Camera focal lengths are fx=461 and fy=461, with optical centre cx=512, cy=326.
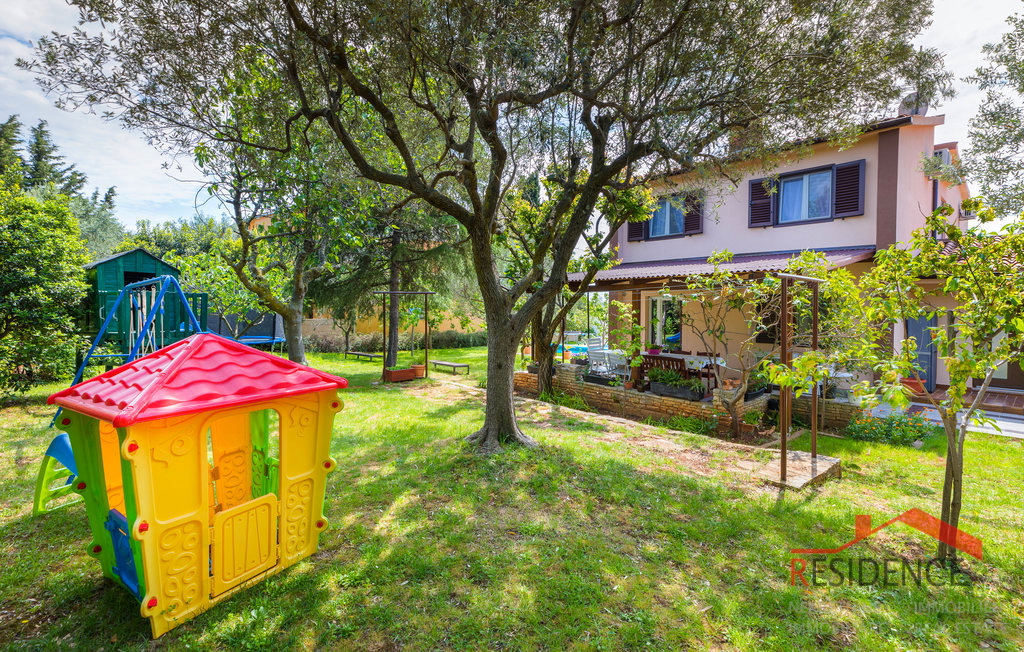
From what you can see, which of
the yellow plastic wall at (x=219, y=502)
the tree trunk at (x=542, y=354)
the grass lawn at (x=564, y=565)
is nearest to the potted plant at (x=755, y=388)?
the grass lawn at (x=564, y=565)

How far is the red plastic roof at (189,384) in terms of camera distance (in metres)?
2.82

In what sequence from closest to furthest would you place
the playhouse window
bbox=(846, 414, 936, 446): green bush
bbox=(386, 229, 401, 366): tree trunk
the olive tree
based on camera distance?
the playhouse window
the olive tree
bbox=(846, 414, 936, 446): green bush
bbox=(386, 229, 401, 366): tree trunk

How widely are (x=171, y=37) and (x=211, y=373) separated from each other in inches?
215

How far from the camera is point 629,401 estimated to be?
1031 cm

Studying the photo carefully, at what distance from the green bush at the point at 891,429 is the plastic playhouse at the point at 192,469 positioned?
8.93m

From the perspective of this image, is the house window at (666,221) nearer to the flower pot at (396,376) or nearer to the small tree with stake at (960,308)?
the flower pot at (396,376)

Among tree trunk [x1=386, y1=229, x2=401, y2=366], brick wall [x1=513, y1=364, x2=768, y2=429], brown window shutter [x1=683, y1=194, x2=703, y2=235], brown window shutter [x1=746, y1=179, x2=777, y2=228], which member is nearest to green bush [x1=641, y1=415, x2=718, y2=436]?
brick wall [x1=513, y1=364, x2=768, y2=429]

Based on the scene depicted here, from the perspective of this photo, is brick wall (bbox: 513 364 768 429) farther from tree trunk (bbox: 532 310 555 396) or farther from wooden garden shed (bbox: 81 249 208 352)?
wooden garden shed (bbox: 81 249 208 352)

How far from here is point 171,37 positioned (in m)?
6.03

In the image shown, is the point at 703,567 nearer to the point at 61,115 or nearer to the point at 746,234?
the point at 61,115

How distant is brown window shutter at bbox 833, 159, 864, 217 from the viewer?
10766mm

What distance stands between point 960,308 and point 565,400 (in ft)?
26.1

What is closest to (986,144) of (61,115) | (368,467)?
(368,467)

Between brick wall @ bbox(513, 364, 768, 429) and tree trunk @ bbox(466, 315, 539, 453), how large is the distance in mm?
3966
